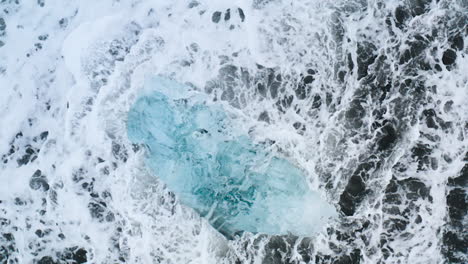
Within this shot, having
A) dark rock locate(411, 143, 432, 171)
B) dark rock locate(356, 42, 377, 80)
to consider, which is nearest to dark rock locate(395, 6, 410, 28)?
dark rock locate(356, 42, 377, 80)

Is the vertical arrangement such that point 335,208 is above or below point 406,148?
below

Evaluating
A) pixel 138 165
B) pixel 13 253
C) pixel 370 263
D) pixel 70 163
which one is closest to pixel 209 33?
pixel 138 165

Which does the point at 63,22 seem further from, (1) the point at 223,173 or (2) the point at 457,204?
(2) the point at 457,204

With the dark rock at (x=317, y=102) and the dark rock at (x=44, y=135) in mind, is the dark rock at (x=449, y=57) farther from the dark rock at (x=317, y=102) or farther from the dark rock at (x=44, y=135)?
the dark rock at (x=44, y=135)

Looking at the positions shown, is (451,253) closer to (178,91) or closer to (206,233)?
(206,233)

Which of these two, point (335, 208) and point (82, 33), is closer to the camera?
point (335, 208)

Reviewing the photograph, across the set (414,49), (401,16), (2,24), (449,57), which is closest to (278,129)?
(414,49)

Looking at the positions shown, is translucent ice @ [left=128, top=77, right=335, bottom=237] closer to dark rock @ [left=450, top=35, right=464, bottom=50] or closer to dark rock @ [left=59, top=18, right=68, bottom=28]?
dark rock @ [left=59, top=18, right=68, bottom=28]
